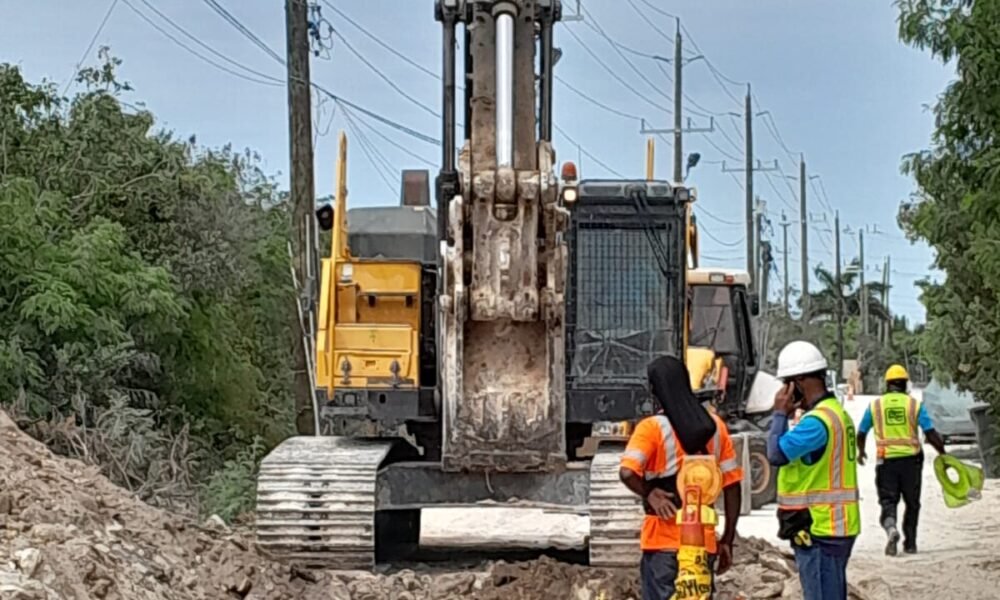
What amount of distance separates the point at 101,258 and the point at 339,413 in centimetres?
610

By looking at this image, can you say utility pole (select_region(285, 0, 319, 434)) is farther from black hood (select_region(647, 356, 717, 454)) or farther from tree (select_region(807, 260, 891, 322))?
tree (select_region(807, 260, 891, 322))

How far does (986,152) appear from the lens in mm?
11469

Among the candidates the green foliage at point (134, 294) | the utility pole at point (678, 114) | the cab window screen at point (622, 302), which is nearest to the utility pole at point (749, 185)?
the utility pole at point (678, 114)

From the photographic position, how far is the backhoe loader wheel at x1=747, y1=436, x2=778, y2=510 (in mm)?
19062

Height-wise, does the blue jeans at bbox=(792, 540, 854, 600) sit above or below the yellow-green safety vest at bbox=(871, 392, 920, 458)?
below

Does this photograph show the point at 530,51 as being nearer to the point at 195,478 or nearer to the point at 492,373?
the point at 492,373

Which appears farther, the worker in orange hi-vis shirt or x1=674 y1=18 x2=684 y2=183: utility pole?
x1=674 y1=18 x2=684 y2=183: utility pole

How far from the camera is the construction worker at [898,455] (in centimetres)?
1373

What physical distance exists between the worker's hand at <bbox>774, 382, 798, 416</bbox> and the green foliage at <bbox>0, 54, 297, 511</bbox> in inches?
310

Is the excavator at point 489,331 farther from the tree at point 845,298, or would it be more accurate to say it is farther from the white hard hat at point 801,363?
the tree at point 845,298

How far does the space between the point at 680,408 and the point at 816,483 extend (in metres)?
0.93

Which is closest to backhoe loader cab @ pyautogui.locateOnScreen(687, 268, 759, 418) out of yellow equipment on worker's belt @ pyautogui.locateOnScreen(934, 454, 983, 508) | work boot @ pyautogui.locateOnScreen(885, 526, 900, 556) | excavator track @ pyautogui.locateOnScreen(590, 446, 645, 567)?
work boot @ pyautogui.locateOnScreen(885, 526, 900, 556)

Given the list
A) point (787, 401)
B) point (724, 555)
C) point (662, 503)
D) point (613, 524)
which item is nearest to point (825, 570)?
point (724, 555)

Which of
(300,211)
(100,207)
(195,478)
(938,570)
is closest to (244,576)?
(938,570)
